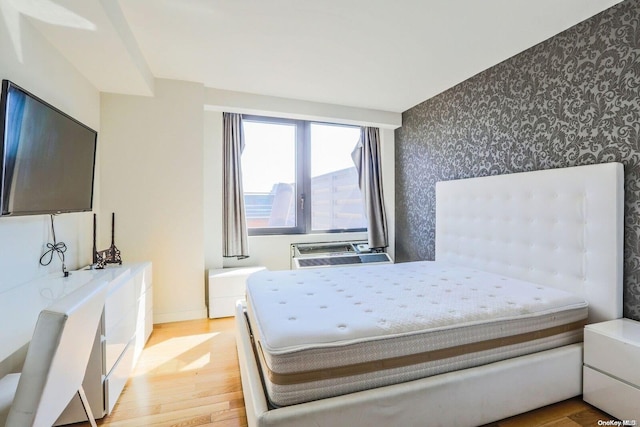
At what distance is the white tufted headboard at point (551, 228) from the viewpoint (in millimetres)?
1849

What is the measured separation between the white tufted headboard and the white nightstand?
0.90ft

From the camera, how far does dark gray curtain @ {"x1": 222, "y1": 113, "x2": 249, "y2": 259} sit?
3.48 m

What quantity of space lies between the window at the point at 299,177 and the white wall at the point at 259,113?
0.20 metres

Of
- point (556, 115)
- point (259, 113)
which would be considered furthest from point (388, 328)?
point (259, 113)

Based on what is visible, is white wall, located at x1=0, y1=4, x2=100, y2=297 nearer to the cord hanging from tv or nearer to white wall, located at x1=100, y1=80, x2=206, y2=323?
the cord hanging from tv

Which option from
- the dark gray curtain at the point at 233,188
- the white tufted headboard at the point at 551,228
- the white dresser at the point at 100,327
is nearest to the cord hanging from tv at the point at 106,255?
the white dresser at the point at 100,327

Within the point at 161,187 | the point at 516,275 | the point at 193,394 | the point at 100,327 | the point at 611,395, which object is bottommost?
the point at 193,394

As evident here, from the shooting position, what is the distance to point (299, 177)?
13.0 feet

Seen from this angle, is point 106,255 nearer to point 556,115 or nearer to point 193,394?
point 193,394

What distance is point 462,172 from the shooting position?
10.2 ft

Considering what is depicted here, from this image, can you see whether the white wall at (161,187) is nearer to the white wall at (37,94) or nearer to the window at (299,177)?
the white wall at (37,94)

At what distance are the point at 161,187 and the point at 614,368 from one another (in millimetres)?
3672

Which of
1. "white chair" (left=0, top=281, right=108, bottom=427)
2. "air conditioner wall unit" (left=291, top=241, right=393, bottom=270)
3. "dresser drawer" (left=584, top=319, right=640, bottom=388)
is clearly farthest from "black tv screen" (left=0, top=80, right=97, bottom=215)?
"dresser drawer" (left=584, top=319, right=640, bottom=388)

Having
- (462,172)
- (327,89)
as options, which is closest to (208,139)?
(327,89)
